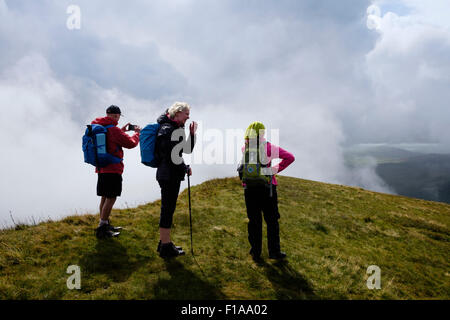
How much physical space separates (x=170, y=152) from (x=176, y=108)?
1186mm

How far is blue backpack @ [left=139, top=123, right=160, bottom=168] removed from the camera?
5.41m

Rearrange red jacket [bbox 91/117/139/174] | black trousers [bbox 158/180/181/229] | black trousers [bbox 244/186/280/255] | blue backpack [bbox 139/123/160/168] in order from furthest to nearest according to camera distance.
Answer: red jacket [bbox 91/117/139/174], black trousers [bbox 244/186/280/255], black trousers [bbox 158/180/181/229], blue backpack [bbox 139/123/160/168]

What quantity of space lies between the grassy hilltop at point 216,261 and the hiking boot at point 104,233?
190 millimetres

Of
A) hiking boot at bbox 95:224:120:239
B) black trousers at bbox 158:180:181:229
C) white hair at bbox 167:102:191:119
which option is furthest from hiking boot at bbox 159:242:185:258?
white hair at bbox 167:102:191:119

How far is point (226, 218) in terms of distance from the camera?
36.4ft

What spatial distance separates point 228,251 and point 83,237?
4.72 metres

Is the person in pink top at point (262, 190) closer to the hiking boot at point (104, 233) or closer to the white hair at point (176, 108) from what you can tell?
the white hair at point (176, 108)

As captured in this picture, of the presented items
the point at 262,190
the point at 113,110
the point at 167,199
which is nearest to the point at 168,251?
the point at 167,199

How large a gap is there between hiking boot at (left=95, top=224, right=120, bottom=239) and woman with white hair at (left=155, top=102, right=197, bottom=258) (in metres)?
2.30

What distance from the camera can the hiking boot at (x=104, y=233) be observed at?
278 inches

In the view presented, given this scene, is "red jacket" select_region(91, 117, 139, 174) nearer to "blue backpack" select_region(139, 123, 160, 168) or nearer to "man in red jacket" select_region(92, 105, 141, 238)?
"man in red jacket" select_region(92, 105, 141, 238)

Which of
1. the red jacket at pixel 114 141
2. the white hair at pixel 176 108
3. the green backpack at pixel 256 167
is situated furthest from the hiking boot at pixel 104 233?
the green backpack at pixel 256 167
